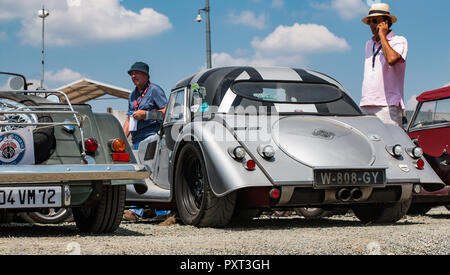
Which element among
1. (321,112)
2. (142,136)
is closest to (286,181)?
(321,112)

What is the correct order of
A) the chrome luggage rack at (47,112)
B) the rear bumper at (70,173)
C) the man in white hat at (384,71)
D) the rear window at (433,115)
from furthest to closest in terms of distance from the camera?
the rear window at (433,115), the man in white hat at (384,71), the chrome luggage rack at (47,112), the rear bumper at (70,173)

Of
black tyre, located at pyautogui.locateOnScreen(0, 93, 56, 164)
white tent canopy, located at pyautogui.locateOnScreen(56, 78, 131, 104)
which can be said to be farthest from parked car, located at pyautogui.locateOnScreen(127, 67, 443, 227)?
white tent canopy, located at pyautogui.locateOnScreen(56, 78, 131, 104)

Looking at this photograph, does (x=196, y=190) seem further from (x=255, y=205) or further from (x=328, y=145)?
(x=328, y=145)

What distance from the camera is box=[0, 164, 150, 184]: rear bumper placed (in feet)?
17.6

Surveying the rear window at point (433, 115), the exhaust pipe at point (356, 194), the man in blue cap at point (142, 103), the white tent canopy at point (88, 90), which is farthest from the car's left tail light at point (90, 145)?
the white tent canopy at point (88, 90)

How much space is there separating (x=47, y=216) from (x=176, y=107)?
6.04ft

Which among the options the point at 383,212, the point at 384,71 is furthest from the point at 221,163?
the point at 384,71

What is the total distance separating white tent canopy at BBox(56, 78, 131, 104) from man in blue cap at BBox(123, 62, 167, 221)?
40.6ft

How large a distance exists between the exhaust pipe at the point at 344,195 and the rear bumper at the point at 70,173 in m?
1.74

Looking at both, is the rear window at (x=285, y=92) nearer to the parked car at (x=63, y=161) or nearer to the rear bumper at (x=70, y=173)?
the parked car at (x=63, y=161)

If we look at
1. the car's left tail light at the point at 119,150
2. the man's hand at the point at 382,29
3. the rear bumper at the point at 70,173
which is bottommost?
the rear bumper at the point at 70,173

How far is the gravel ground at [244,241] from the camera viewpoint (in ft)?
14.8

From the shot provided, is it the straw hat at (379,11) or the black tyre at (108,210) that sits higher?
the straw hat at (379,11)

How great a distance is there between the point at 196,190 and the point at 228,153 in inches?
30.6
